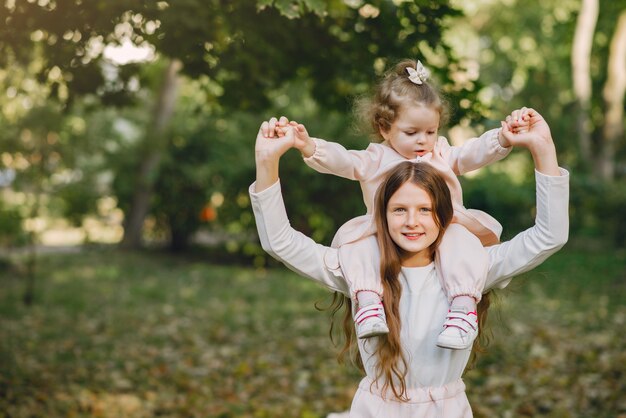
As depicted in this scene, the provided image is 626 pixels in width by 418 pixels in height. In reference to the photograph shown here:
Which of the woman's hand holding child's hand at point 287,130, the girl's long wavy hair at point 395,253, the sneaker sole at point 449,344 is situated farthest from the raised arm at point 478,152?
the sneaker sole at point 449,344

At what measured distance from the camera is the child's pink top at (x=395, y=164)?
7.52ft

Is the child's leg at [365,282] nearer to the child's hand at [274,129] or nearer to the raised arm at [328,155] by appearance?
the raised arm at [328,155]

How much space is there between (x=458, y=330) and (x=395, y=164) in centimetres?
55

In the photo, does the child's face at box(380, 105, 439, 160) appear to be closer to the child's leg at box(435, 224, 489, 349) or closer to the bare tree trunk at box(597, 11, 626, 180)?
the child's leg at box(435, 224, 489, 349)

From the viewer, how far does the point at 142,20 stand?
394cm

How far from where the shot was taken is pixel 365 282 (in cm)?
222

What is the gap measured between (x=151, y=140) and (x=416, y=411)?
13069 mm

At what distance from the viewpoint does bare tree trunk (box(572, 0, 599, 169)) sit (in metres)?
15.9

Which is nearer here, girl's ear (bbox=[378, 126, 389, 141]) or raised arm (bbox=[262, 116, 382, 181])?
raised arm (bbox=[262, 116, 382, 181])

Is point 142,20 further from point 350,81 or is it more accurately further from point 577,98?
point 577,98

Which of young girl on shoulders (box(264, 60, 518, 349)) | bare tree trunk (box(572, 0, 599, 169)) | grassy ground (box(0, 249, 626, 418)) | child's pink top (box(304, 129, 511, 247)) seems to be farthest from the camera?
bare tree trunk (box(572, 0, 599, 169))

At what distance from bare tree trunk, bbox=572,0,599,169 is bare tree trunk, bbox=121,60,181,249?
8.77 m

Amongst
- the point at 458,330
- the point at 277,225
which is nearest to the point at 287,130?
the point at 277,225

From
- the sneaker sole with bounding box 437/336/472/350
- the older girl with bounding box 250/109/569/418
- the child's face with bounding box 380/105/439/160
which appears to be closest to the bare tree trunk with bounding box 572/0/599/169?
the child's face with bounding box 380/105/439/160
